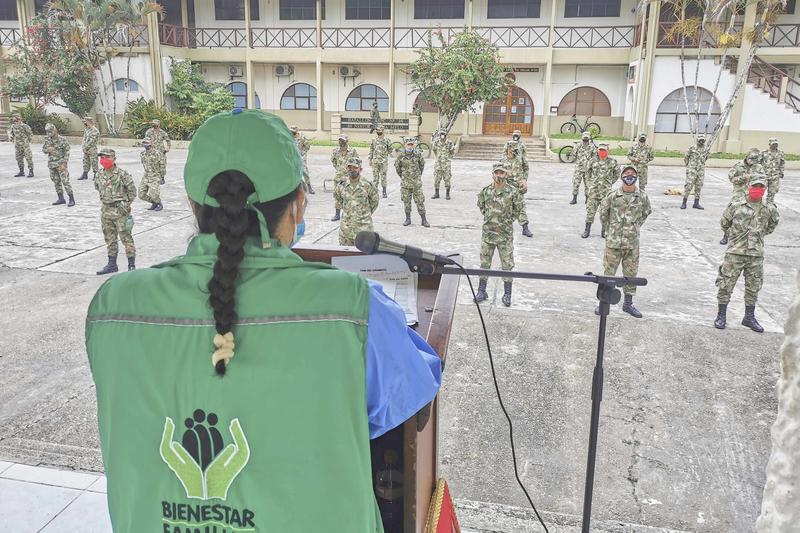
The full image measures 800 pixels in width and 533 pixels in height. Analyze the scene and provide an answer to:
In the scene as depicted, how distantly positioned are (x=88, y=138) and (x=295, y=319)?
14013mm

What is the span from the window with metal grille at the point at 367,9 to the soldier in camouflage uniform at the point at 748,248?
66.8 ft

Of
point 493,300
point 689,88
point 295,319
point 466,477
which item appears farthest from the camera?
point 689,88

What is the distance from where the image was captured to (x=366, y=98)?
973 inches

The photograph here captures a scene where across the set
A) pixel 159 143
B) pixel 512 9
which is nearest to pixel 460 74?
pixel 512 9

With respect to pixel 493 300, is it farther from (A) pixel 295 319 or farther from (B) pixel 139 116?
(B) pixel 139 116

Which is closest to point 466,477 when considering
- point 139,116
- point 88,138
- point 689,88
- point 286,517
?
point 286,517

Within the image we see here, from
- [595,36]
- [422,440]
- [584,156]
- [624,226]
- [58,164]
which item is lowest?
[624,226]

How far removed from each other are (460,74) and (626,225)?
13.5 m

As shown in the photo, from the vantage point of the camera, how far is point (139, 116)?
22.3 meters

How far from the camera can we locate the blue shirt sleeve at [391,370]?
1229 mm

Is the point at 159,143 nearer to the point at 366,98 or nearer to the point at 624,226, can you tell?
the point at 624,226

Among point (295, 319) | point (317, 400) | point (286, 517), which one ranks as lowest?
point (286, 517)

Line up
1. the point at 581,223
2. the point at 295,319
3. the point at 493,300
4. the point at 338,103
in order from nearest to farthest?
1. the point at 295,319
2. the point at 493,300
3. the point at 581,223
4. the point at 338,103

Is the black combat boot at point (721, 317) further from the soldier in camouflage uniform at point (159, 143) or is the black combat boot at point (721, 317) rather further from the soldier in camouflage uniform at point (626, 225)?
the soldier in camouflage uniform at point (159, 143)
